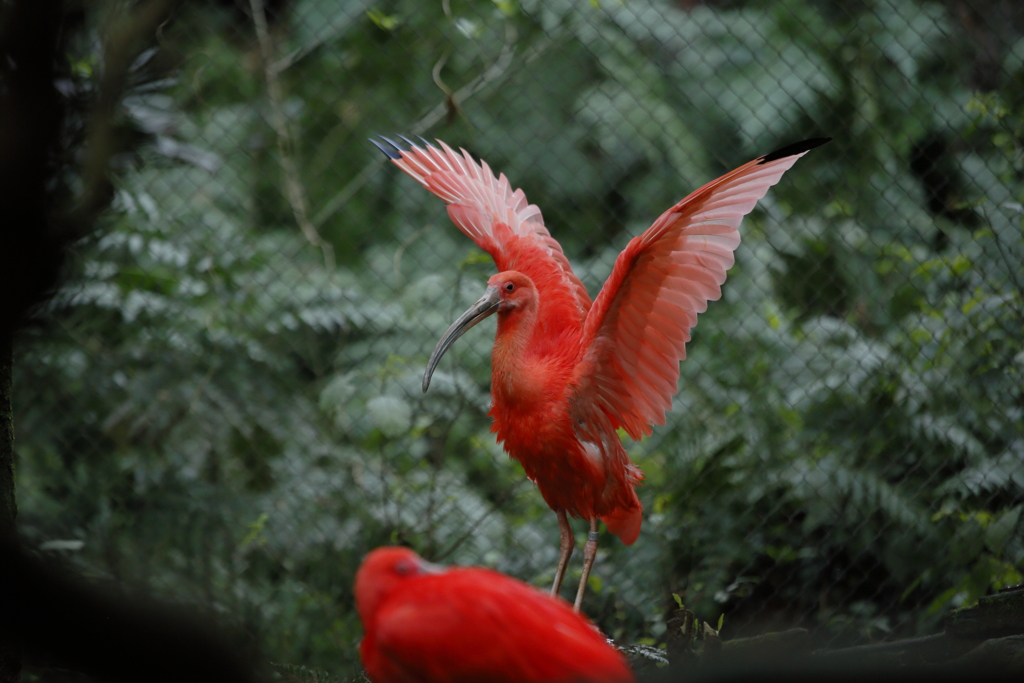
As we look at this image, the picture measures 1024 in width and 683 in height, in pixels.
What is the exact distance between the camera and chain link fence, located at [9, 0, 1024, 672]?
3.20m

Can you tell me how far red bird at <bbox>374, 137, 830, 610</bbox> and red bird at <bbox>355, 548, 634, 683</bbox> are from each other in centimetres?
81

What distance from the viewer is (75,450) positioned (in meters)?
3.27

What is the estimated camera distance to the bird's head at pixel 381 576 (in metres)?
1.52

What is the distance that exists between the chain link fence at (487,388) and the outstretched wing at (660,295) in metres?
0.97

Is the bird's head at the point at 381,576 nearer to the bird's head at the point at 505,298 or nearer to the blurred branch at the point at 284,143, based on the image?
the bird's head at the point at 505,298

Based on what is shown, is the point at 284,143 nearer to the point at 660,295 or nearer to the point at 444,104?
the point at 444,104

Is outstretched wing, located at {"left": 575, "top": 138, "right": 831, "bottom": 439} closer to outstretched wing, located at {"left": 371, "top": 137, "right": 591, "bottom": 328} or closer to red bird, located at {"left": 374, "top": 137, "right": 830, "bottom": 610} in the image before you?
red bird, located at {"left": 374, "top": 137, "right": 830, "bottom": 610}

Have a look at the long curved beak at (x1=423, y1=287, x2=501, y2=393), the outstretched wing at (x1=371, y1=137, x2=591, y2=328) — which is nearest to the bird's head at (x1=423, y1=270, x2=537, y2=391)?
the long curved beak at (x1=423, y1=287, x2=501, y2=393)

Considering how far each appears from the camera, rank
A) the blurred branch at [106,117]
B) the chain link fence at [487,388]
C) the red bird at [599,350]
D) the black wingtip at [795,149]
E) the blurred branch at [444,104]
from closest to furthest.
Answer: the blurred branch at [106,117], the black wingtip at [795,149], the red bird at [599,350], the chain link fence at [487,388], the blurred branch at [444,104]

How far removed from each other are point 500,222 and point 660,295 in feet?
2.12

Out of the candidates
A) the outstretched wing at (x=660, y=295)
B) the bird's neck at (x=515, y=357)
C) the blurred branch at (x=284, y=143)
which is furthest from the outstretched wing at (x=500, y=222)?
the blurred branch at (x=284, y=143)

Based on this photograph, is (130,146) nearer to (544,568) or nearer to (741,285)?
(544,568)

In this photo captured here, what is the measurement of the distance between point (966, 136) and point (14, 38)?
366 cm

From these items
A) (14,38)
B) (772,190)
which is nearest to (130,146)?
(14,38)
